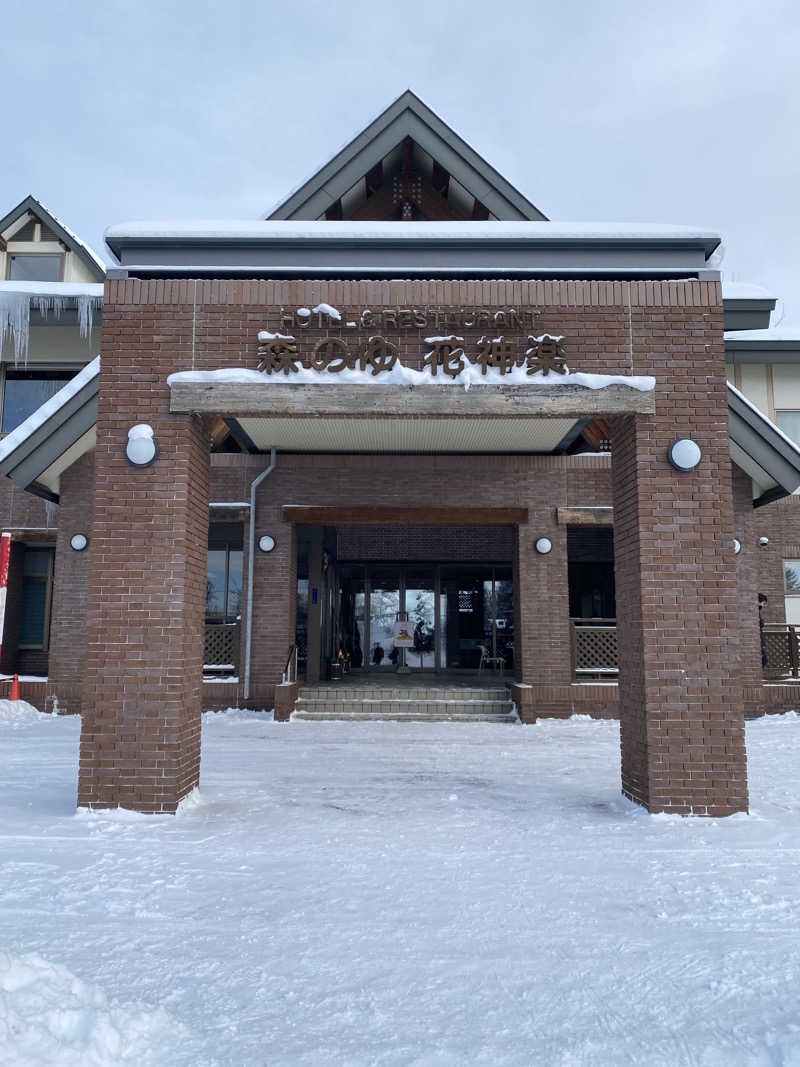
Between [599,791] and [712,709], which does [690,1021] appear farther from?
[599,791]

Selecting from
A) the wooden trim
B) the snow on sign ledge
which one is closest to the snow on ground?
the snow on sign ledge

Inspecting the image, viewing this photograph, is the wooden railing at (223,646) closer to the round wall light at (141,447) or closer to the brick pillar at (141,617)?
the brick pillar at (141,617)

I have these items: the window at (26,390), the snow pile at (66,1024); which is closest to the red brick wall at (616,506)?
the snow pile at (66,1024)

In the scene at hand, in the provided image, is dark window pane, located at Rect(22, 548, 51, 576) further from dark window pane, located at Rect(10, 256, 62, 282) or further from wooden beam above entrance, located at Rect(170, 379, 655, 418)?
wooden beam above entrance, located at Rect(170, 379, 655, 418)

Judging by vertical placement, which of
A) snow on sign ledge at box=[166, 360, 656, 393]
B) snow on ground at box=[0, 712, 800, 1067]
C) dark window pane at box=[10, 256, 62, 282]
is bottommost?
snow on ground at box=[0, 712, 800, 1067]

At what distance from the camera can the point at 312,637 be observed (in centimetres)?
1516

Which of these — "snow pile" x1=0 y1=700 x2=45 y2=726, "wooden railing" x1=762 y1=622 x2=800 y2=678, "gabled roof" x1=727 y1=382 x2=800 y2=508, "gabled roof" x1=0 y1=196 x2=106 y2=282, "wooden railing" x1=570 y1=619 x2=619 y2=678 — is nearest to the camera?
"gabled roof" x1=727 y1=382 x2=800 y2=508

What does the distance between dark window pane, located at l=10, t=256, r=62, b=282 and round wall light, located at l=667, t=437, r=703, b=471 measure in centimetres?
1513

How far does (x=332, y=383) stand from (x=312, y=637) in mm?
9288

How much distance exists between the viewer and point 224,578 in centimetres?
1496

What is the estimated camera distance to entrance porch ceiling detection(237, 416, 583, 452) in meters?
11.0

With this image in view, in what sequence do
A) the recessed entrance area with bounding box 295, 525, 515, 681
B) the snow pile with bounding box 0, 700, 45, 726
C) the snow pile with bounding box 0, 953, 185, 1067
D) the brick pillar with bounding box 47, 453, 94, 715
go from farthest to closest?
the recessed entrance area with bounding box 295, 525, 515, 681 → the brick pillar with bounding box 47, 453, 94, 715 → the snow pile with bounding box 0, 700, 45, 726 → the snow pile with bounding box 0, 953, 185, 1067

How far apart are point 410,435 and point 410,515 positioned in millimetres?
1974

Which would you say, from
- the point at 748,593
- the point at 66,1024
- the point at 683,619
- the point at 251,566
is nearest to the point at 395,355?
the point at 683,619
